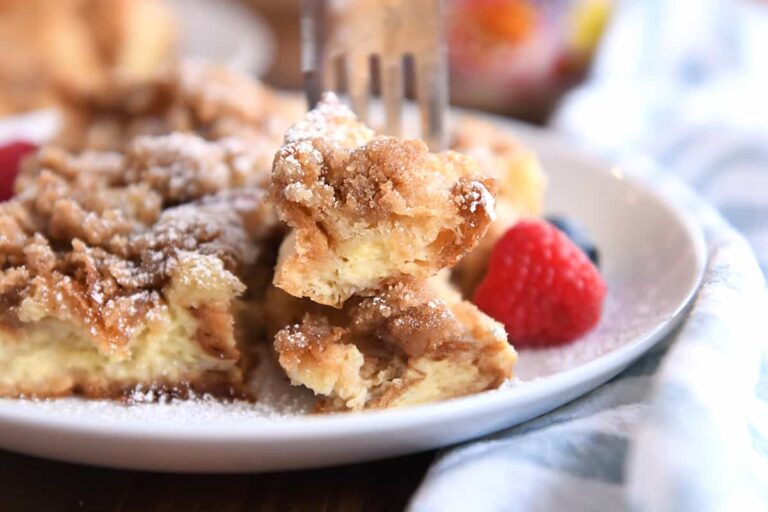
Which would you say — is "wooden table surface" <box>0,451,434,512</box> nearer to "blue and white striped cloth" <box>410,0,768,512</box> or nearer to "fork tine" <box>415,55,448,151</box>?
"blue and white striped cloth" <box>410,0,768,512</box>

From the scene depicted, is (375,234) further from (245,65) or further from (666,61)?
(666,61)

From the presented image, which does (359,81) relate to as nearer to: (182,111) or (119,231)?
(182,111)

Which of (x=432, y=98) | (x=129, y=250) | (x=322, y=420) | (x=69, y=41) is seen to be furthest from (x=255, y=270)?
(x=69, y=41)

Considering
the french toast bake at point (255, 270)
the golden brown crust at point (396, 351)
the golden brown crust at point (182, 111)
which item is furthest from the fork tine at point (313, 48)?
the golden brown crust at point (396, 351)

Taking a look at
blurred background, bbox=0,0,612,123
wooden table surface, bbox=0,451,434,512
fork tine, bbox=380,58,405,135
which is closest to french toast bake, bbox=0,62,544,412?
wooden table surface, bbox=0,451,434,512

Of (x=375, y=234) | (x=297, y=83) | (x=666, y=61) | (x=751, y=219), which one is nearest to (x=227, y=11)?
(x=297, y=83)

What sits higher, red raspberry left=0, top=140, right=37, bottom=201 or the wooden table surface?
red raspberry left=0, top=140, right=37, bottom=201

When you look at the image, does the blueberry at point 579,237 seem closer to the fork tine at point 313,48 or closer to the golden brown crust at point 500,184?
the golden brown crust at point 500,184
